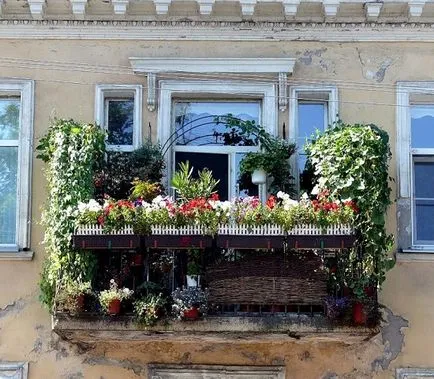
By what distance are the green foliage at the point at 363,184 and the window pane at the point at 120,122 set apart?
2.48m

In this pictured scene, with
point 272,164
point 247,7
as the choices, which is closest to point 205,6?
point 247,7

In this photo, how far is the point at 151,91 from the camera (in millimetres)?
12062

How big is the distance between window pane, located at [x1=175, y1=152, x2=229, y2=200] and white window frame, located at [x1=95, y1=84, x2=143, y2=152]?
56 cm

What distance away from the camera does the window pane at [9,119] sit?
40.3 ft

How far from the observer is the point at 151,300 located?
10500 millimetres

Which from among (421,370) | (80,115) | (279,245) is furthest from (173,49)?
(421,370)

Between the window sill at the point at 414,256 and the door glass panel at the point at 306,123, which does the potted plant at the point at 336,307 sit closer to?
the window sill at the point at 414,256

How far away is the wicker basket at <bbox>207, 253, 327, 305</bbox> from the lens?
10562mm

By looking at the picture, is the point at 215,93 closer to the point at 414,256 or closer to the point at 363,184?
the point at 363,184

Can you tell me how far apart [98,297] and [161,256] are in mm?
860

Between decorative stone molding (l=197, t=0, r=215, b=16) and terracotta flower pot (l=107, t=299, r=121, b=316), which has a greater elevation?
decorative stone molding (l=197, t=0, r=215, b=16)

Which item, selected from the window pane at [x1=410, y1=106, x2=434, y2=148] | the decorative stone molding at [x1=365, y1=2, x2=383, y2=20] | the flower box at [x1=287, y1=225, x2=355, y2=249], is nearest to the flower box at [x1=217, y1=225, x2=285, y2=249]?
the flower box at [x1=287, y1=225, x2=355, y2=249]

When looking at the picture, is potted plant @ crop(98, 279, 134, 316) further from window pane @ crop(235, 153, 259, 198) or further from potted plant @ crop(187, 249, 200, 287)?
window pane @ crop(235, 153, 259, 198)

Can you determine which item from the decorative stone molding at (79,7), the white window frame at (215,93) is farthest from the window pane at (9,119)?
the white window frame at (215,93)
